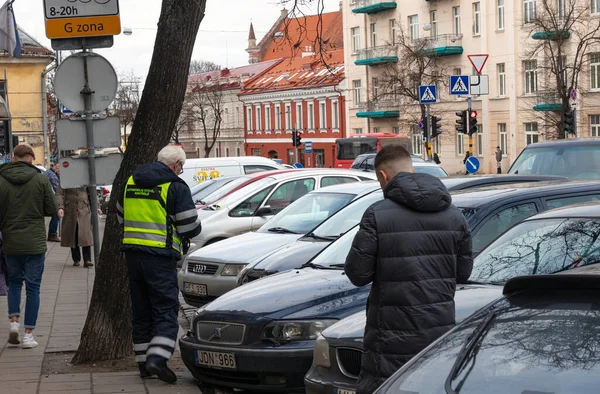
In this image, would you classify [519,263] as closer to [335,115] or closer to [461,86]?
[461,86]

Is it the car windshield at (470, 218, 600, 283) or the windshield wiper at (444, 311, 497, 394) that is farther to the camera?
the car windshield at (470, 218, 600, 283)

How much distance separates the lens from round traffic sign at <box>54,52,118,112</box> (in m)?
9.72

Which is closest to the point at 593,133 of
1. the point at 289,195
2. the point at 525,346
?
the point at 289,195

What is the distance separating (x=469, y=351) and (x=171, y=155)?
5.16m

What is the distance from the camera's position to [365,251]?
5445 mm

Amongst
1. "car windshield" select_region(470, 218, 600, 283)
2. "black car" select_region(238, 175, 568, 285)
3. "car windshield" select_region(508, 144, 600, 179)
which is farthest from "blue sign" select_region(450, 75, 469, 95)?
"car windshield" select_region(470, 218, 600, 283)

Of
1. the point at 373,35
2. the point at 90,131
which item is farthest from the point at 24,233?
the point at 373,35

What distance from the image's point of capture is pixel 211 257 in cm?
1223

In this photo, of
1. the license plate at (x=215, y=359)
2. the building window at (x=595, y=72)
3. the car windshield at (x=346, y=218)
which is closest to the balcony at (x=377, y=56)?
the building window at (x=595, y=72)

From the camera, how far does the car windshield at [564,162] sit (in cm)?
1573

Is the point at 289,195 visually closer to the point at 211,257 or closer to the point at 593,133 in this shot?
the point at 211,257

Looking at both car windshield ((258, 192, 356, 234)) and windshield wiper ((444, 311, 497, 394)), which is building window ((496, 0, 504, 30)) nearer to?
car windshield ((258, 192, 356, 234))

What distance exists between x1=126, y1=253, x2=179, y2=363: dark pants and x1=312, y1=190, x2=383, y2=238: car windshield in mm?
2743

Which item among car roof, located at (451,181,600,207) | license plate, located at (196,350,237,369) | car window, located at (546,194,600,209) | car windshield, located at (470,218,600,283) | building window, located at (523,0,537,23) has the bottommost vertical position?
license plate, located at (196,350,237,369)
